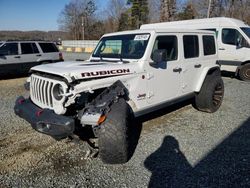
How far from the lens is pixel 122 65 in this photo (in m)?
4.16

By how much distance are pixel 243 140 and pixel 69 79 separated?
11.1 ft

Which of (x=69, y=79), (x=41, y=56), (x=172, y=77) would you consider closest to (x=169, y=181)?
(x=69, y=79)

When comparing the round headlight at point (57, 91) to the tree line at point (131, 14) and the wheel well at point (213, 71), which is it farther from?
the tree line at point (131, 14)

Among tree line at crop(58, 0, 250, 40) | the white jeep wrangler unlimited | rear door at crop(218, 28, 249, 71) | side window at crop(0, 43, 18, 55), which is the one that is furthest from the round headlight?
tree line at crop(58, 0, 250, 40)

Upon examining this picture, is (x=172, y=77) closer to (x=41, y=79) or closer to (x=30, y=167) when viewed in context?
(x=41, y=79)

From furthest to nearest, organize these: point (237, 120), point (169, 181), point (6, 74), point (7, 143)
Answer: point (6, 74)
point (237, 120)
point (7, 143)
point (169, 181)

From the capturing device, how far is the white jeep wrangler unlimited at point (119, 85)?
348cm

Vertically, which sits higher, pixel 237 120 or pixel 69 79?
pixel 69 79

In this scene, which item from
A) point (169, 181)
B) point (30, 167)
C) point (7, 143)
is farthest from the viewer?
point (7, 143)

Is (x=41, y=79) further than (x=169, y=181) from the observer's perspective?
Yes

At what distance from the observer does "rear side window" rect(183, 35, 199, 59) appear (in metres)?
5.33

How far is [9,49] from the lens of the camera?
10812 millimetres

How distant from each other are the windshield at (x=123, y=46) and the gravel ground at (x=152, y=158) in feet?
5.23

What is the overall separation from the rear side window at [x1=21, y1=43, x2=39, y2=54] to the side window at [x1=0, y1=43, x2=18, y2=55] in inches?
11.4
